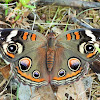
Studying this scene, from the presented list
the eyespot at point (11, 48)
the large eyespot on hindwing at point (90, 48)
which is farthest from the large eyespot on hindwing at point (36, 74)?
the large eyespot on hindwing at point (90, 48)

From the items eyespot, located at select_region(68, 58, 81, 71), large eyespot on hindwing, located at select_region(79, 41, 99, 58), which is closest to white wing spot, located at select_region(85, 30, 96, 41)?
large eyespot on hindwing, located at select_region(79, 41, 99, 58)

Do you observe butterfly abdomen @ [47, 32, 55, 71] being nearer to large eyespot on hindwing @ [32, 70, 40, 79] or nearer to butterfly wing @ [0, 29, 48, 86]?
butterfly wing @ [0, 29, 48, 86]

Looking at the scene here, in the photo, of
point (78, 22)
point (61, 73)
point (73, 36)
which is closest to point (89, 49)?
point (73, 36)

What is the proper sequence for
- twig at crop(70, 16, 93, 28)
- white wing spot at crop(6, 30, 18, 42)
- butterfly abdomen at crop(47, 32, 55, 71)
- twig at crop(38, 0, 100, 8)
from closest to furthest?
white wing spot at crop(6, 30, 18, 42) < butterfly abdomen at crop(47, 32, 55, 71) < twig at crop(70, 16, 93, 28) < twig at crop(38, 0, 100, 8)

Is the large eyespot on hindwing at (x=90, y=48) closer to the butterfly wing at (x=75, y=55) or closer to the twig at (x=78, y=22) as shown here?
the butterfly wing at (x=75, y=55)

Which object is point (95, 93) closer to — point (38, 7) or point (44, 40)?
point (44, 40)

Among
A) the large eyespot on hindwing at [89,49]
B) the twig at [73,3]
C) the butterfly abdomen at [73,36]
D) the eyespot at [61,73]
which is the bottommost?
the eyespot at [61,73]

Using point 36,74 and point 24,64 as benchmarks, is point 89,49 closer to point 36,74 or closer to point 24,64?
point 36,74
